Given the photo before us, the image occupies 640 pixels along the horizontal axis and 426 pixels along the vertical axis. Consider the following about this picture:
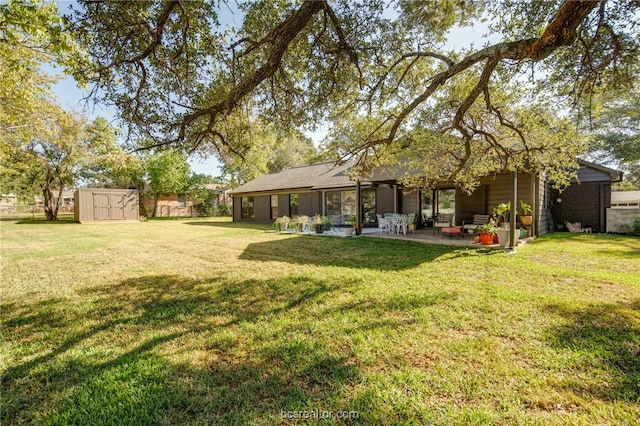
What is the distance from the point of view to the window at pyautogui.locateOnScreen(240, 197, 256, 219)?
23295 mm

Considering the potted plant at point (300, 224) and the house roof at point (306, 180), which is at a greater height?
the house roof at point (306, 180)

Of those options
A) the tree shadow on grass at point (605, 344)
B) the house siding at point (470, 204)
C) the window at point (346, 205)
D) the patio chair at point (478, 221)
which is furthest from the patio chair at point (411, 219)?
the tree shadow on grass at point (605, 344)

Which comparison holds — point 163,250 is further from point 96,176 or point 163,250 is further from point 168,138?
point 96,176

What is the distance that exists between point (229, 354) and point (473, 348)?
2.48 m

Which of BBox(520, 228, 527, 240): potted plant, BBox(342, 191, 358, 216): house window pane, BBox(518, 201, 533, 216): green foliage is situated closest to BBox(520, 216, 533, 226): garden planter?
BBox(518, 201, 533, 216): green foliage

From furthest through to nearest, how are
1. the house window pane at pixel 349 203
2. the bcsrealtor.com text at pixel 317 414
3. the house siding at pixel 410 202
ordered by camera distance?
the house window pane at pixel 349 203 → the house siding at pixel 410 202 → the bcsrealtor.com text at pixel 317 414

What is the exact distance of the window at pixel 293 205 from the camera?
19406 millimetres

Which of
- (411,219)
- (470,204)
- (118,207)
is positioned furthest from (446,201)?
(118,207)

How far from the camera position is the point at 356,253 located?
821cm

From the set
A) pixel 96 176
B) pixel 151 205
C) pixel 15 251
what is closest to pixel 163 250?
pixel 15 251

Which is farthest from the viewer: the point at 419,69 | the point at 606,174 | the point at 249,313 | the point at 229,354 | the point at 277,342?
the point at 606,174

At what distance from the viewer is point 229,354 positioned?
9.41 ft

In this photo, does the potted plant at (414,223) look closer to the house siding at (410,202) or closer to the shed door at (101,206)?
the house siding at (410,202)

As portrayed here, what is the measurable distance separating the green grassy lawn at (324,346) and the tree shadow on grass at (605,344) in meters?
0.02
